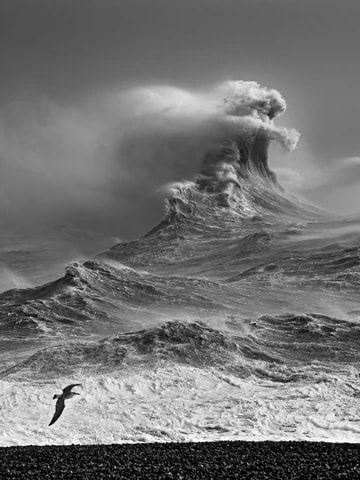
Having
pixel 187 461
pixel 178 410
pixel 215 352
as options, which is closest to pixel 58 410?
pixel 178 410

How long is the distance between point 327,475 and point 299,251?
47825mm

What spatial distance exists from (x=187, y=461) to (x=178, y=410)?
25.1ft

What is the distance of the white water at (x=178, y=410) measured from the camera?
21.3 metres

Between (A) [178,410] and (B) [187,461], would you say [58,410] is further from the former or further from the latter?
(B) [187,461]

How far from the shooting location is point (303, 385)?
28.0 m

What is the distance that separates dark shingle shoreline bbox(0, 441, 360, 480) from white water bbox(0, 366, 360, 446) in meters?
2.36

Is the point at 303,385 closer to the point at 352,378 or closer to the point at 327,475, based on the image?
the point at 352,378

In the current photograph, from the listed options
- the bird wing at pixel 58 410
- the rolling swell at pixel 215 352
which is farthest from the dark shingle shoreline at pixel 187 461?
the rolling swell at pixel 215 352

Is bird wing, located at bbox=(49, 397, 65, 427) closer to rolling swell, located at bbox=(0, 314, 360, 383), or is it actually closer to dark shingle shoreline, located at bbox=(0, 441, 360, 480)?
dark shingle shoreline, located at bbox=(0, 441, 360, 480)

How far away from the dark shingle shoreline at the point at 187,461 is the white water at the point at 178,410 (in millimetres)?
2356

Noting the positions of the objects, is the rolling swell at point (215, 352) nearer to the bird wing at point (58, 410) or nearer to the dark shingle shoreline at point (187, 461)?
the bird wing at point (58, 410)

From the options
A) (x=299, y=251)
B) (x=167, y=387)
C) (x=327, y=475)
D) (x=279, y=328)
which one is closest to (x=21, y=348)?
(x=167, y=387)

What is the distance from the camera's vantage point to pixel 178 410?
79.9 ft

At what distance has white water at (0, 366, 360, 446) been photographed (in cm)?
2131
